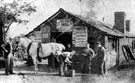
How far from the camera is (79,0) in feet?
36.8

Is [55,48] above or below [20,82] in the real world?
above

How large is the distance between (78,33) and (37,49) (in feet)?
9.46

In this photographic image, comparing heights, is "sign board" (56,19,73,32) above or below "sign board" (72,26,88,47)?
above

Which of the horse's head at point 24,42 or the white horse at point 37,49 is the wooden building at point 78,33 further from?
the horse's head at point 24,42

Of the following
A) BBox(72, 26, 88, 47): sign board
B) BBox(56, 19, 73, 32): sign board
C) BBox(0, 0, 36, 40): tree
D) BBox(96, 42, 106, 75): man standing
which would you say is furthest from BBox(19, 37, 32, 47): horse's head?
BBox(0, 0, 36, 40): tree

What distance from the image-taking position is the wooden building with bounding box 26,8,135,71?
12992mm

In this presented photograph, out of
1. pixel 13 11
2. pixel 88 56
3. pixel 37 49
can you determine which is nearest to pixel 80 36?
pixel 88 56

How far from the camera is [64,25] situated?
13.9m

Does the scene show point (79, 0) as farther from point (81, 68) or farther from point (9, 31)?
point (9, 31)

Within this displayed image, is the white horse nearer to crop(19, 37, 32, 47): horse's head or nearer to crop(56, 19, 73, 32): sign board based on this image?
crop(19, 37, 32, 47): horse's head

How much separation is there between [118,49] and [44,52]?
19.3 ft

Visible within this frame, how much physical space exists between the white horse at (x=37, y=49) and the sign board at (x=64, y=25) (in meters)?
1.65

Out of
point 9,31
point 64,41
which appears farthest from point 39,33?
point 9,31

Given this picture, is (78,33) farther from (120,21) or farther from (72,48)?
(120,21)
